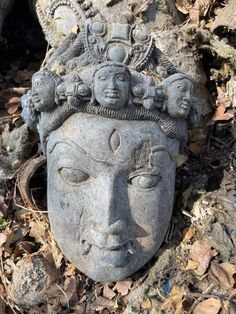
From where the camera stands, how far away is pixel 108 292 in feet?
7.60

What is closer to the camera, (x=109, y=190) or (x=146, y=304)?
(x=109, y=190)

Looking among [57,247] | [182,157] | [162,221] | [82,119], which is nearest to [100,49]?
[82,119]

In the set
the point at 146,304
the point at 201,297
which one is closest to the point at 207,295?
the point at 201,297

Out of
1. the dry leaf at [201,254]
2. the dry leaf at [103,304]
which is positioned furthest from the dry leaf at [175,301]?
the dry leaf at [103,304]

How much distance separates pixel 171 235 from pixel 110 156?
56 centimetres

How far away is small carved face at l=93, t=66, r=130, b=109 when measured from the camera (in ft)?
6.60

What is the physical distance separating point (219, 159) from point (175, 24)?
0.85 m

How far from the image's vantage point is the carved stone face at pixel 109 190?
209 cm

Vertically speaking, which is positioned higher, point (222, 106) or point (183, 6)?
point (183, 6)

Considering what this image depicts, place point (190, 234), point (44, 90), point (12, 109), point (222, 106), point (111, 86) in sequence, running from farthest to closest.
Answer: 1. point (12, 109)
2. point (222, 106)
3. point (190, 234)
4. point (44, 90)
5. point (111, 86)

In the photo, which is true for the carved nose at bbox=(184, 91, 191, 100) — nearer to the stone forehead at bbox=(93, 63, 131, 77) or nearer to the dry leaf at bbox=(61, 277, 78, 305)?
the stone forehead at bbox=(93, 63, 131, 77)

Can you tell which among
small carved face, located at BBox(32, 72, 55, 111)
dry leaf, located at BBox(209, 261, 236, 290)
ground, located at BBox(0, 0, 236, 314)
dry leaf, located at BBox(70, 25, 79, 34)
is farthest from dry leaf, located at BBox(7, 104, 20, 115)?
dry leaf, located at BBox(209, 261, 236, 290)

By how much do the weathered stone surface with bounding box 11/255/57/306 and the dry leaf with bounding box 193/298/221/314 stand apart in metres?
0.66

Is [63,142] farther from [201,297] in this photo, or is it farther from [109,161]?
[201,297]
